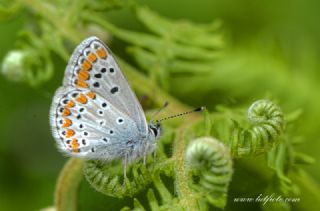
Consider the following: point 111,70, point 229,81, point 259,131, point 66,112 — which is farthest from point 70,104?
point 229,81

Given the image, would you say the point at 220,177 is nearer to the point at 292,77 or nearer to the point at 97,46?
the point at 97,46

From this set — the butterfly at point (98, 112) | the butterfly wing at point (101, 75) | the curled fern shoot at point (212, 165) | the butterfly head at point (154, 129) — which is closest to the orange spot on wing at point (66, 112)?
the butterfly at point (98, 112)

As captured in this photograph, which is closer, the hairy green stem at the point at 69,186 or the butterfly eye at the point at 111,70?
the hairy green stem at the point at 69,186

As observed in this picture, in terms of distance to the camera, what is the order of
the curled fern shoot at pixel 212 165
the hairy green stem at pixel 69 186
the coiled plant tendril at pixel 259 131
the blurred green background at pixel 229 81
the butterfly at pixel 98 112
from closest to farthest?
the curled fern shoot at pixel 212 165, the coiled plant tendril at pixel 259 131, the hairy green stem at pixel 69 186, the butterfly at pixel 98 112, the blurred green background at pixel 229 81

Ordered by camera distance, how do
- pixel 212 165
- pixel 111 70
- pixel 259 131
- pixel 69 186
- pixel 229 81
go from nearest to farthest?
pixel 212 165 → pixel 259 131 → pixel 69 186 → pixel 111 70 → pixel 229 81

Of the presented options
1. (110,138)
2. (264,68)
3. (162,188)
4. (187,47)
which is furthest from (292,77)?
(162,188)

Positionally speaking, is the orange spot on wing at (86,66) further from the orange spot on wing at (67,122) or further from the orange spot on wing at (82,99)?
the orange spot on wing at (67,122)

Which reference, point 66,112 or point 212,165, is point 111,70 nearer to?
point 66,112
